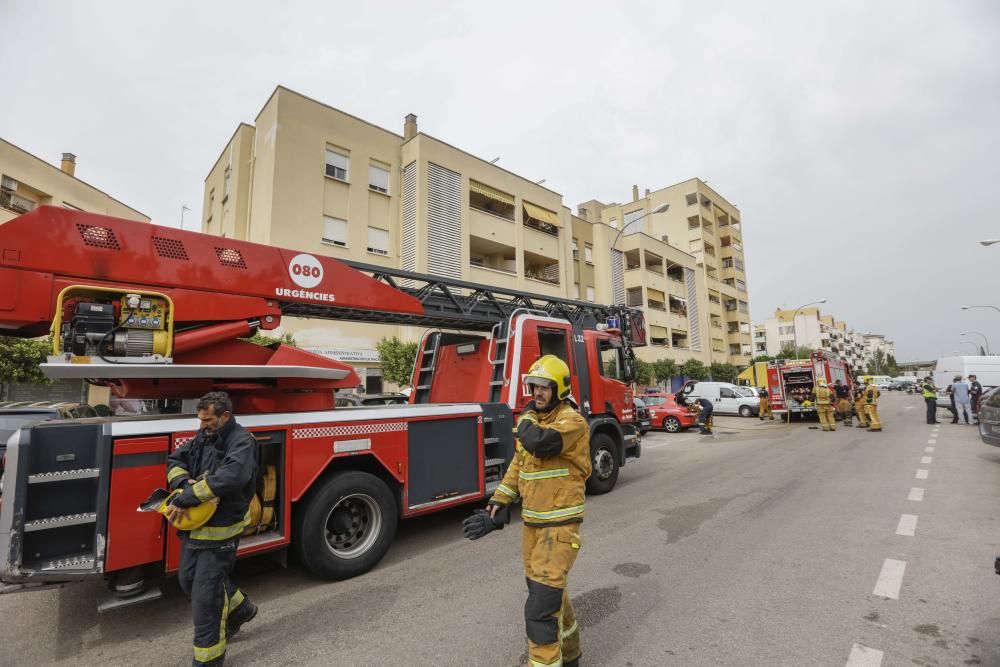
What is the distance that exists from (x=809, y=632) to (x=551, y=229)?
25.3m

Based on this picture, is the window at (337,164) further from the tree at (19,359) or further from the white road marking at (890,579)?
the white road marking at (890,579)

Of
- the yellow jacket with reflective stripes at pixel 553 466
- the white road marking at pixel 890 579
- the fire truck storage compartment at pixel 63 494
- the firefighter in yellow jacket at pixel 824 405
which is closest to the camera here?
the yellow jacket with reflective stripes at pixel 553 466

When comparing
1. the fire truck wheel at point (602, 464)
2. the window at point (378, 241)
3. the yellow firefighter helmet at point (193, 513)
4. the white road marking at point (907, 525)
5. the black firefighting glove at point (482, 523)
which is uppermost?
the window at point (378, 241)

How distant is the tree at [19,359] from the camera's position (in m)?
11.3

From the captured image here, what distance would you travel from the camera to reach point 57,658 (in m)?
3.13

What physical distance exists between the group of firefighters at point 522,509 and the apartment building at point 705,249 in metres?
38.9

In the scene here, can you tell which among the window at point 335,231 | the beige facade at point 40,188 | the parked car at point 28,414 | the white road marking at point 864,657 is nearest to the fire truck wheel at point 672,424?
the window at point 335,231

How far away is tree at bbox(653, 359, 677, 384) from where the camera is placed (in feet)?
103

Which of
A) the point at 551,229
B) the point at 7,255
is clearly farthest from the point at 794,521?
the point at 551,229

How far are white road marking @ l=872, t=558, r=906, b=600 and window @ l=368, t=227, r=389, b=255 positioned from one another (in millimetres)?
18179

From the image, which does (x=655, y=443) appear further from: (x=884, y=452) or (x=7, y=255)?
(x=7, y=255)

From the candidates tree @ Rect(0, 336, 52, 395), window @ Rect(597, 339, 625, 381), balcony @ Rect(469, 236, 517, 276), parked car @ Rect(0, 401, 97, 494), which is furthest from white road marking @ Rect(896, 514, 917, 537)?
balcony @ Rect(469, 236, 517, 276)

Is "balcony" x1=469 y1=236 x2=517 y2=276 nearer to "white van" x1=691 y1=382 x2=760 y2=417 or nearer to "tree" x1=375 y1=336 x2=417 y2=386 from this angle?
"tree" x1=375 y1=336 x2=417 y2=386

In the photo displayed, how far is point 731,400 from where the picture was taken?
23.1 m
